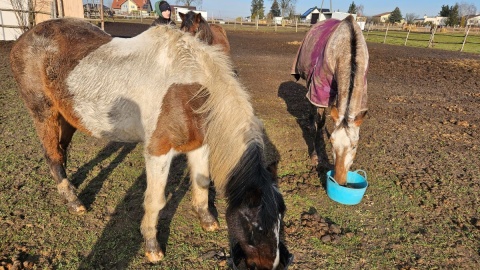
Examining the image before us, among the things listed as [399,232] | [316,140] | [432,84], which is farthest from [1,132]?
[432,84]

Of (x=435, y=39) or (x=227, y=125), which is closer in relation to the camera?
(x=227, y=125)

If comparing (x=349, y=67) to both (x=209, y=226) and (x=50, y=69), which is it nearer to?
(x=209, y=226)

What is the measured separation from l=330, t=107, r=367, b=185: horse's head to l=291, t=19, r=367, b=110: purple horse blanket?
46cm

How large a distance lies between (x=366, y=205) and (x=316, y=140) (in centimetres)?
148

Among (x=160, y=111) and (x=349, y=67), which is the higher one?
(x=349, y=67)

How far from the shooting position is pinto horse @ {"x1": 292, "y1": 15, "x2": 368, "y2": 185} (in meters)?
3.65

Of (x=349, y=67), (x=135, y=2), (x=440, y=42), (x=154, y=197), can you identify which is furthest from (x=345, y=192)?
(x=135, y=2)

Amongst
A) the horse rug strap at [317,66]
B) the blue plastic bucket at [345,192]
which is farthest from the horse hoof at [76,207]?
the horse rug strap at [317,66]

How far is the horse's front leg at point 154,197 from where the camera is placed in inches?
110

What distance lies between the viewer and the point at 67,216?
11.3ft

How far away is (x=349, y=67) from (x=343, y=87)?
0.34m

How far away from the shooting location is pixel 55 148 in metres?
3.61

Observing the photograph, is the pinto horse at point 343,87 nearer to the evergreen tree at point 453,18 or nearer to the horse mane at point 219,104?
the horse mane at point 219,104

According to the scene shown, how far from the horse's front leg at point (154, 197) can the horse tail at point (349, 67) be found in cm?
223
